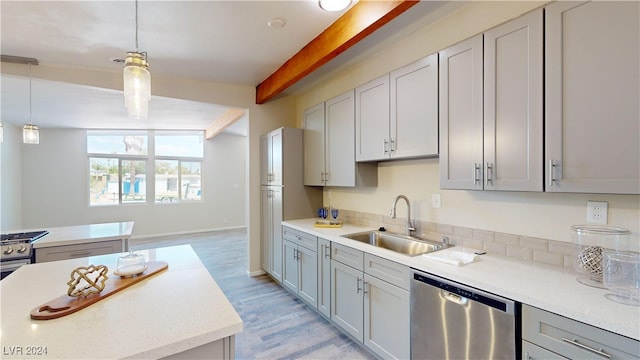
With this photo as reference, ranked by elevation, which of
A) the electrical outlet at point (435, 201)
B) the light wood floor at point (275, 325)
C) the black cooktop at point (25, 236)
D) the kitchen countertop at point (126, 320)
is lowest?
the light wood floor at point (275, 325)

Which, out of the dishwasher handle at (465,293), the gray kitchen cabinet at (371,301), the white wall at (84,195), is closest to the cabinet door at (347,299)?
the gray kitchen cabinet at (371,301)

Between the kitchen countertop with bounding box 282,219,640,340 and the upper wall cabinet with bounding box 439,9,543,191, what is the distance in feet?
1.53

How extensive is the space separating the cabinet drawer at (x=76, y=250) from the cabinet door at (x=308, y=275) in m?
1.78

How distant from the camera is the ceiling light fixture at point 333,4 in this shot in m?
1.92

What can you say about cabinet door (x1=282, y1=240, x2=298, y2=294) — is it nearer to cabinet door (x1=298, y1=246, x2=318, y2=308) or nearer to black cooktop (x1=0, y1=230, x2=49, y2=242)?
cabinet door (x1=298, y1=246, x2=318, y2=308)

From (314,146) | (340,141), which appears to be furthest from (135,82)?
(314,146)

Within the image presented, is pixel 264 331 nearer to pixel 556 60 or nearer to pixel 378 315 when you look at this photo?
pixel 378 315

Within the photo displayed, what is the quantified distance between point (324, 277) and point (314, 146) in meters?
1.55

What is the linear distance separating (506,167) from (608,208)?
0.51 metres

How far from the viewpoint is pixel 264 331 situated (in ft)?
8.50

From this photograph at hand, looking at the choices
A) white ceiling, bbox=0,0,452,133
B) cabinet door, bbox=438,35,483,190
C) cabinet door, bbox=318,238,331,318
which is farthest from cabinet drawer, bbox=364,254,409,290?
white ceiling, bbox=0,0,452,133

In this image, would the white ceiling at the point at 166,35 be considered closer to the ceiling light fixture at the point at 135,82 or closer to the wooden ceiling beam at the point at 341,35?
the wooden ceiling beam at the point at 341,35

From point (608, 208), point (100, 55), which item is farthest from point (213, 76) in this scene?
point (608, 208)

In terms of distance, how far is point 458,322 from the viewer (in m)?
1.53
